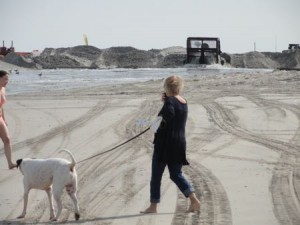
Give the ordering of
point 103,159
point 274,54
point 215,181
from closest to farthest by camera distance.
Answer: point 215,181 < point 103,159 < point 274,54

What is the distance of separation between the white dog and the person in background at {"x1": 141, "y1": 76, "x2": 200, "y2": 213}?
991 millimetres

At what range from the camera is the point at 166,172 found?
9.10m

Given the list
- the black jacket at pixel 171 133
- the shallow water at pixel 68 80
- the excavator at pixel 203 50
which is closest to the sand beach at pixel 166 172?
the black jacket at pixel 171 133

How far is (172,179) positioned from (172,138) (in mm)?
532

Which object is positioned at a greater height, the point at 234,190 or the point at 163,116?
the point at 163,116

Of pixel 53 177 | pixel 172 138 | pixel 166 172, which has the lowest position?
pixel 166 172

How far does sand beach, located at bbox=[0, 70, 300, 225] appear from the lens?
22.6 ft

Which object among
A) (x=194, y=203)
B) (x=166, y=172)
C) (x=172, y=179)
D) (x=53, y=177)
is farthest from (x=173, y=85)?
(x=166, y=172)

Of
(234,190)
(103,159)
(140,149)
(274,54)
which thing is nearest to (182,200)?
(234,190)

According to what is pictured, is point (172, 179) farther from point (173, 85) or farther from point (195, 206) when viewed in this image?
point (173, 85)

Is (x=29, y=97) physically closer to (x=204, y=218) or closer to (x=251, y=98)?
(x=251, y=98)

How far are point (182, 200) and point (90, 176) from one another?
1954 millimetres

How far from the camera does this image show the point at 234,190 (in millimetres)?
7836

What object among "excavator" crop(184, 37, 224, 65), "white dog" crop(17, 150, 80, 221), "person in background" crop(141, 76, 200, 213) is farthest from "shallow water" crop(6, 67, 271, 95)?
"person in background" crop(141, 76, 200, 213)
